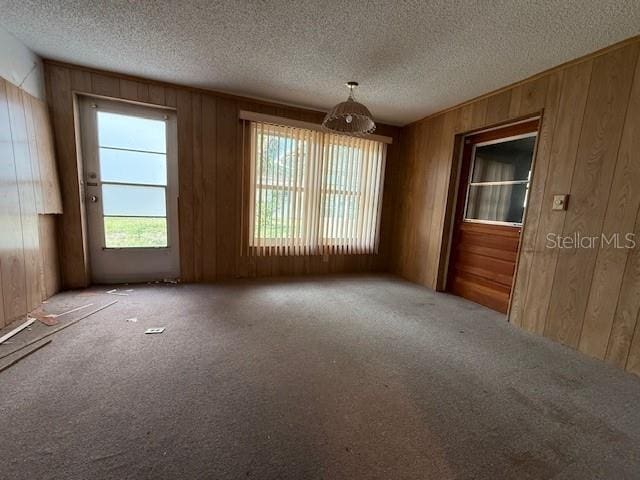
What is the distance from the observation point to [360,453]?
1169 millimetres

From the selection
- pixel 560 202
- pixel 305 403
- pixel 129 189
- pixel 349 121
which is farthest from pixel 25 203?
pixel 560 202

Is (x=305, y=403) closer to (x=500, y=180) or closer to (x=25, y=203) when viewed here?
(x=25, y=203)

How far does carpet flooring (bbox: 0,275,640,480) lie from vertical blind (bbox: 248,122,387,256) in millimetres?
1513

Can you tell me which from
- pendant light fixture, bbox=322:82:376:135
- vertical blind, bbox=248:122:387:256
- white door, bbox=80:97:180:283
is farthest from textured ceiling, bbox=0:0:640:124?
vertical blind, bbox=248:122:387:256

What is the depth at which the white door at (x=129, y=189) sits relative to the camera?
116 inches

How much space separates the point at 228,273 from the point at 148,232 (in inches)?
41.5

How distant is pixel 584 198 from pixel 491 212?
97 centimetres

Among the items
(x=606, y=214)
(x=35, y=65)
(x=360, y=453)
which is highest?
(x=35, y=65)

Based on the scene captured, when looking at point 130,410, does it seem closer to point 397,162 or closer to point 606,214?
point 606,214

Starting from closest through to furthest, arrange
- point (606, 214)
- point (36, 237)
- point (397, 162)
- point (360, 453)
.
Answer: point (360, 453) < point (606, 214) < point (36, 237) < point (397, 162)

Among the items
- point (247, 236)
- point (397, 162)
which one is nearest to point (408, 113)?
point (397, 162)

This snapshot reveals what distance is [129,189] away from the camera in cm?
309

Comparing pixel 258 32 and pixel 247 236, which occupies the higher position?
pixel 258 32

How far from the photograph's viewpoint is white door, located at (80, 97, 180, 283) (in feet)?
9.70
